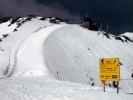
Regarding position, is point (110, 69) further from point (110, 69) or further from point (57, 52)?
point (57, 52)

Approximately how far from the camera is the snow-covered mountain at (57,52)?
64188mm

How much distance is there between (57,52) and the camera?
79.2 meters

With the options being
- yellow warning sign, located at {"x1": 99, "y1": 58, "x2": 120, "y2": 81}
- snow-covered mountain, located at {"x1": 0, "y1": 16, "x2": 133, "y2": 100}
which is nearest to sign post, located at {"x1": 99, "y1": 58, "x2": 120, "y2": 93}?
yellow warning sign, located at {"x1": 99, "y1": 58, "x2": 120, "y2": 81}

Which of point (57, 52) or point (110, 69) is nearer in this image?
point (110, 69)

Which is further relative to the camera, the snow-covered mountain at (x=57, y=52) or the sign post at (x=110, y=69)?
the snow-covered mountain at (x=57, y=52)

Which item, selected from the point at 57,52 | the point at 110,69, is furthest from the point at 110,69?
the point at 57,52

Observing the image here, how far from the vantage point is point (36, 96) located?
21.5 metres

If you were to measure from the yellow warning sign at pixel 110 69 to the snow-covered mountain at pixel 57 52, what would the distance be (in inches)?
896

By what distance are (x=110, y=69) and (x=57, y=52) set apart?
53.3 metres

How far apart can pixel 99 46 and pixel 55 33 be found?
1583cm

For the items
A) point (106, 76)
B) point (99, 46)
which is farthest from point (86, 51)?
point (106, 76)

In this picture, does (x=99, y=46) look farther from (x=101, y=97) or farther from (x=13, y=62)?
(x=101, y=97)

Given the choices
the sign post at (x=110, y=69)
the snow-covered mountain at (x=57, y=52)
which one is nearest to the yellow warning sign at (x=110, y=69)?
the sign post at (x=110, y=69)

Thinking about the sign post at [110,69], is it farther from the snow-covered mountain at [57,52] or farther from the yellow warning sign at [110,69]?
the snow-covered mountain at [57,52]
